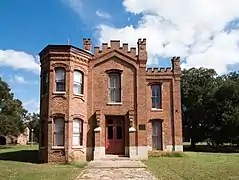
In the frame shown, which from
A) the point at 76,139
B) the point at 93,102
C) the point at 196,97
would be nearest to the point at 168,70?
the point at 93,102

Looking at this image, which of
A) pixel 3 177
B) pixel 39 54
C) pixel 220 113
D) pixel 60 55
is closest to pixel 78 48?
pixel 60 55

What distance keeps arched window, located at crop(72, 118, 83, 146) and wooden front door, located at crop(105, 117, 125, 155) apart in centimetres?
218

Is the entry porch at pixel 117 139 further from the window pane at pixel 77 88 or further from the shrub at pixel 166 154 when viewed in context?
the shrub at pixel 166 154

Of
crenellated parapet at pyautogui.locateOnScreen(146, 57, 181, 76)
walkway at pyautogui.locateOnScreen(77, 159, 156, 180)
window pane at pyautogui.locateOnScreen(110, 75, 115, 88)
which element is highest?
crenellated parapet at pyautogui.locateOnScreen(146, 57, 181, 76)

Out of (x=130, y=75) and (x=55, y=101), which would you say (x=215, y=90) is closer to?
(x=130, y=75)

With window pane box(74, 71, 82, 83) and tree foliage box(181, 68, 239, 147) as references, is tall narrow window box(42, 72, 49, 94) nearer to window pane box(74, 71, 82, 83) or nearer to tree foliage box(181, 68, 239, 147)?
window pane box(74, 71, 82, 83)

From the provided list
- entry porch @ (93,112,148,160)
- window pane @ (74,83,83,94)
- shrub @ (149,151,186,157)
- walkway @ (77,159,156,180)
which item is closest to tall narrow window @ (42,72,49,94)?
window pane @ (74,83,83,94)

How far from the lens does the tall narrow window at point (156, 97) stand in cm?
3269

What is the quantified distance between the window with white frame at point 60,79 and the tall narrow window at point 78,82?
0.97 m

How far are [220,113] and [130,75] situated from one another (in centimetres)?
2134

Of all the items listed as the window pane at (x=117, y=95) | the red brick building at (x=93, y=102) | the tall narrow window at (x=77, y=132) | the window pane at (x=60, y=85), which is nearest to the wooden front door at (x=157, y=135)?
the red brick building at (x=93, y=102)

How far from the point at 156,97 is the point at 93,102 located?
9130mm

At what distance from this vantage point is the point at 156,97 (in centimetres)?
3284

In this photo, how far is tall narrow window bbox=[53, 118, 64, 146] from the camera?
23392 mm
